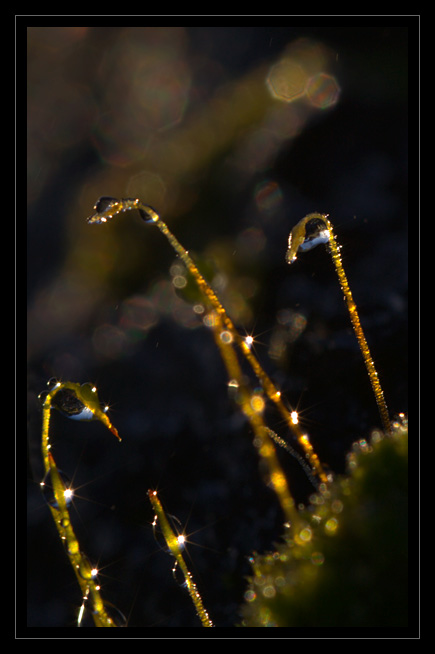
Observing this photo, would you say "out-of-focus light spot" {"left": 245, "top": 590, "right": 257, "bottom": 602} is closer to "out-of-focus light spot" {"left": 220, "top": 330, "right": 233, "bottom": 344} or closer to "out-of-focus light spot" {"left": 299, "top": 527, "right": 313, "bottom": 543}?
"out-of-focus light spot" {"left": 299, "top": 527, "right": 313, "bottom": 543}

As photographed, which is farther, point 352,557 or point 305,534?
point 305,534

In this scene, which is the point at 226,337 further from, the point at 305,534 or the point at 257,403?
the point at 305,534

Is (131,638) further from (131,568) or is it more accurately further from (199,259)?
(199,259)

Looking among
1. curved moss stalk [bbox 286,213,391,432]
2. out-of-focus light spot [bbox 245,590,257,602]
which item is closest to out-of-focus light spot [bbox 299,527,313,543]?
out-of-focus light spot [bbox 245,590,257,602]

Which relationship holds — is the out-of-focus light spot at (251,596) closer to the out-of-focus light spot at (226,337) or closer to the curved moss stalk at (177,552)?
the curved moss stalk at (177,552)

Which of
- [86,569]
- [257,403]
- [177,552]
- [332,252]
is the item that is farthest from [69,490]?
[332,252]

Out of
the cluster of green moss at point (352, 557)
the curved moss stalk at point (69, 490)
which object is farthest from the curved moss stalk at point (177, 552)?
the cluster of green moss at point (352, 557)
